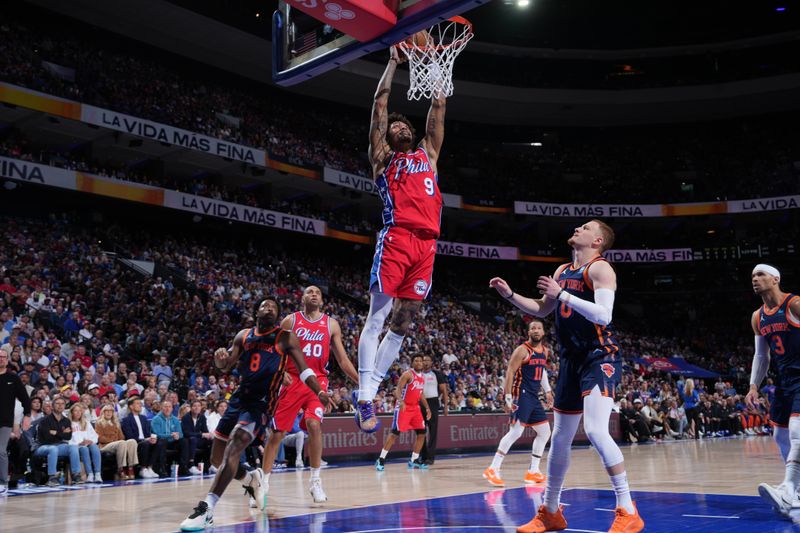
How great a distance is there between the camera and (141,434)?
1302 centimetres

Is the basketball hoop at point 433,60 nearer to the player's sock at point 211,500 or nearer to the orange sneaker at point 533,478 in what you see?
the player's sock at point 211,500

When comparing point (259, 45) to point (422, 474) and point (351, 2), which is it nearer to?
point (422, 474)

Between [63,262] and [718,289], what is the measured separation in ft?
104

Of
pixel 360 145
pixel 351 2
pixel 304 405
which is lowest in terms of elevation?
pixel 304 405

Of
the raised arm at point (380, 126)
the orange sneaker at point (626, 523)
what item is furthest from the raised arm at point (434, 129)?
the orange sneaker at point (626, 523)

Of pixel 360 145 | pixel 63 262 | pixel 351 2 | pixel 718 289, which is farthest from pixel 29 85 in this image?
pixel 718 289

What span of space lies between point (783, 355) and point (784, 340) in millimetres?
160

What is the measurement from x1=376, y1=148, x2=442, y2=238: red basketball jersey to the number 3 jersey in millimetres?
4108

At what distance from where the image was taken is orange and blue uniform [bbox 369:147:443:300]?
6.11 m

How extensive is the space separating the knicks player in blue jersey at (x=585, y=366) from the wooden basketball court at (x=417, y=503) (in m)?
0.65

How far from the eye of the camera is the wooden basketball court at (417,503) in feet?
22.5

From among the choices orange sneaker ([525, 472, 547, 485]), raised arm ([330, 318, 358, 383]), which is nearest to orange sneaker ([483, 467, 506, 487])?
orange sneaker ([525, 472, 547, 485])

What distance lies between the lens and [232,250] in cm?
2994

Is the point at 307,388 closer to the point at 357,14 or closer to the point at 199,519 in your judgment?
the point at 199,519
